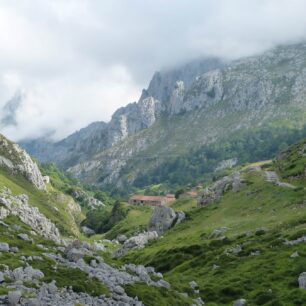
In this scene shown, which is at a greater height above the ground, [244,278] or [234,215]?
Result: [234,215]

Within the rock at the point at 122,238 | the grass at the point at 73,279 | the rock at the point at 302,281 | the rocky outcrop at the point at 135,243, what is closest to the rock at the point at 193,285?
the rock at the point at 302,281

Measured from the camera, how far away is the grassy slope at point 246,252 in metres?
57.1

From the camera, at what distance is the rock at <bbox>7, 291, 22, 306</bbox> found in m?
34.3

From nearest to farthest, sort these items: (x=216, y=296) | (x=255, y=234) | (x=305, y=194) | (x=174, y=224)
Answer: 1. (x=216, y=296)
2. (x=255, y=234)
3. (x=305, y=194)
4. (x=174, y=224)

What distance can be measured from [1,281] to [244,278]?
32.1 meters

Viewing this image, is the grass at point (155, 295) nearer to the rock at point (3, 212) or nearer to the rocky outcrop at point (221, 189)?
the rock at point (3, 212)

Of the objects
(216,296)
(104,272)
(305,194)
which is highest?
(305,194)

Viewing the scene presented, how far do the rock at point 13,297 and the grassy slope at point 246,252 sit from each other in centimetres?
2626

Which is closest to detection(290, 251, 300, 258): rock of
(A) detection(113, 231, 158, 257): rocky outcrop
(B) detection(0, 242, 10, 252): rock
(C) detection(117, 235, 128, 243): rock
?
(B) detection(0, 242, 10, 252): rock

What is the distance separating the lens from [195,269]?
75.4m

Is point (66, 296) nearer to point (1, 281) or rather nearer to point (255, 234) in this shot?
point (1, 281)

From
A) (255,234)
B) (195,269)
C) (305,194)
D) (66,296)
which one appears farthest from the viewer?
(305,194)

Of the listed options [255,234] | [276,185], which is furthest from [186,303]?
[276,185]

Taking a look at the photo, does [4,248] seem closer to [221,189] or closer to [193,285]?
[193,285]
